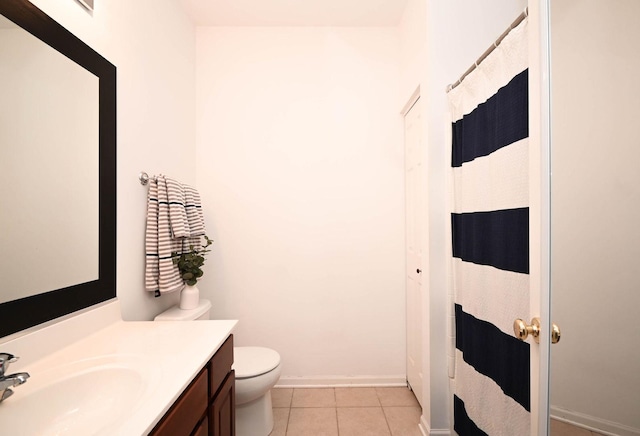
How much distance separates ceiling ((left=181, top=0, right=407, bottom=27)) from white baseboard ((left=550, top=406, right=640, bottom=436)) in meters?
2.40

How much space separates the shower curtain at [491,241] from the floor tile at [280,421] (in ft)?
3.33

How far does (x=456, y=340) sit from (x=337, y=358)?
41.9 inches

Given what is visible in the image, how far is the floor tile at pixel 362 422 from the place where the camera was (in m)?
1.77

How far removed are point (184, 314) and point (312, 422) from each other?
3.49 ft

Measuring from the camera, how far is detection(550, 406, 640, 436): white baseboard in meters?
0.72

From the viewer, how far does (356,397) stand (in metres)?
2.13

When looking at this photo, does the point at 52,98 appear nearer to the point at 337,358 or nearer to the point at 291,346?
the point at 291,346

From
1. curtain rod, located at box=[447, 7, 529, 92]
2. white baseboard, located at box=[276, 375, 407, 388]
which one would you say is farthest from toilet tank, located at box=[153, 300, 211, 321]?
curtain rod, located at box=[447, 7, 529, 92]

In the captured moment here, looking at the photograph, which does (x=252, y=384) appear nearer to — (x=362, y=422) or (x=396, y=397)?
(x=362, y=422)

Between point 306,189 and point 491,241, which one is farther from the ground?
point 306,189

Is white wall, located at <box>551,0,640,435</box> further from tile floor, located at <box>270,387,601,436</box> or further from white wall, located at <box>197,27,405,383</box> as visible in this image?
white wall, located at <box>197,27,405,383</box>

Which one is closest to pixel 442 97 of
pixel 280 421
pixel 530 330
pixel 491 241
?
pixel 491 241

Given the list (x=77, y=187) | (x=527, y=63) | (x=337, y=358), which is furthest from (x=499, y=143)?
(x=337, y=358)

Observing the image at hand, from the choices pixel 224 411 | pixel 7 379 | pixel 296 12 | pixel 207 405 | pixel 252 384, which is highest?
pixel 296 12
